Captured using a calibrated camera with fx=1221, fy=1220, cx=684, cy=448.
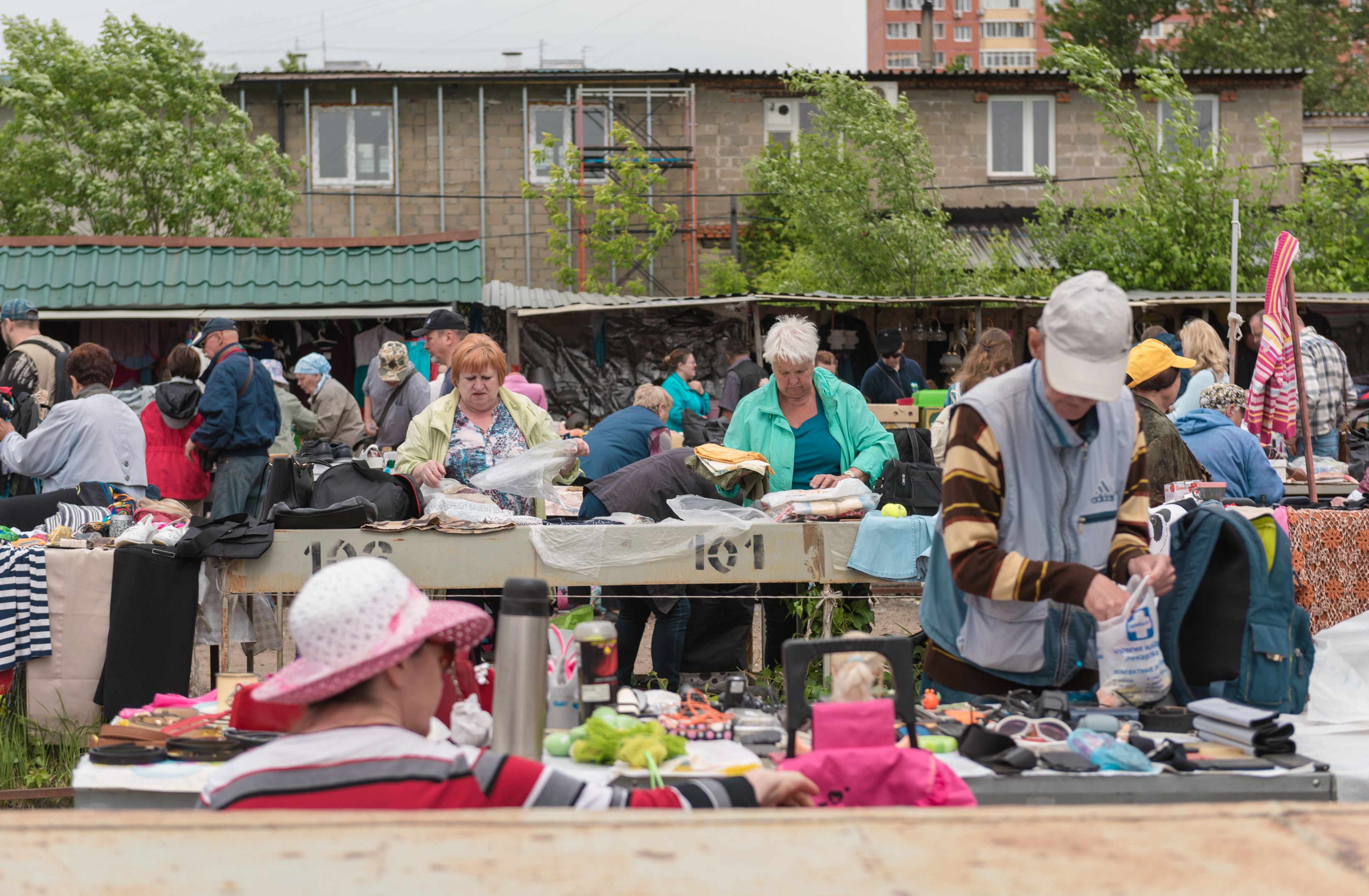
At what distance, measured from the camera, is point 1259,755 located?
2.96 metres

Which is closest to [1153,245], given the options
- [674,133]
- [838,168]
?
[838,168]

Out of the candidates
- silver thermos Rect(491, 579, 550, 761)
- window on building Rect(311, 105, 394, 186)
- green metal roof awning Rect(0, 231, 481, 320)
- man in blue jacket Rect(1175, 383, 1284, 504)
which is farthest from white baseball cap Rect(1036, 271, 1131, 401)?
window on building Rect(311, 105, 394, 186)

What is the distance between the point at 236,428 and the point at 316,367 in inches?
99.3

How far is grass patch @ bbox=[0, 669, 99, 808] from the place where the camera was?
16.5ft

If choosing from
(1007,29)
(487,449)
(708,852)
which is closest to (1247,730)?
(708,852)

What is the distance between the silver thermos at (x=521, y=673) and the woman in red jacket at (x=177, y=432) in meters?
5.28

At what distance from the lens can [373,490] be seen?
5.63 metres

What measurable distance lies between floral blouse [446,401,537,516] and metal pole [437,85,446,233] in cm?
1979

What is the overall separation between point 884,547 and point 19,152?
72.1ft

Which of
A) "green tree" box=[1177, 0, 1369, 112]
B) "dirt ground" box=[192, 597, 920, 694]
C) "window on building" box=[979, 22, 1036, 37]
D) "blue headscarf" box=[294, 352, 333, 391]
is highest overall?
"window on building" box=[979, 22, 1036, 37]

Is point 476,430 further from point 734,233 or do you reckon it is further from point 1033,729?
point 734,233

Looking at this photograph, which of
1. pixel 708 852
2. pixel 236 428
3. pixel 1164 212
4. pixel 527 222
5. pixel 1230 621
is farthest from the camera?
pixel 527 222

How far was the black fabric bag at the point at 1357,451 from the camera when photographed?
888cm

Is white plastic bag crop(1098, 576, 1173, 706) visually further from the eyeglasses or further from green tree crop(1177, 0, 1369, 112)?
green tree crop(1177, 0, 1369, 112)
